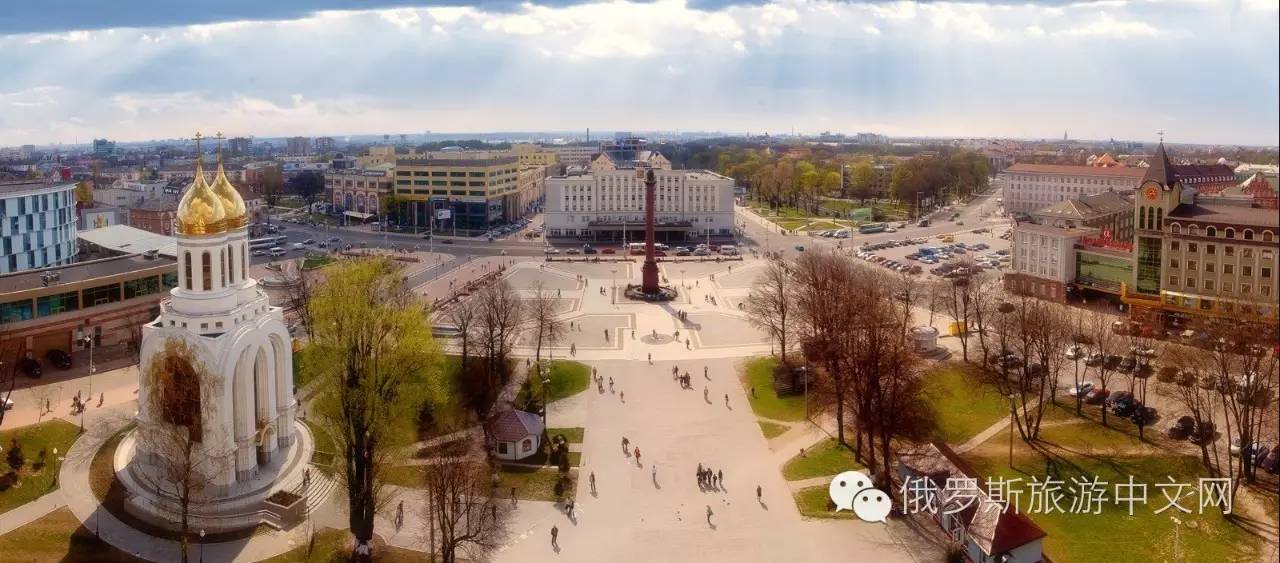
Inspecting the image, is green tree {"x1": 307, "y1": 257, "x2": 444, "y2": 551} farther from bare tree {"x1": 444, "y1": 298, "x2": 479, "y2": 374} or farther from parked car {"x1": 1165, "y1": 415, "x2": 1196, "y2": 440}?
parked car {"x1": 1165, "y1": 415, "x2": 1196, "y2": 440}

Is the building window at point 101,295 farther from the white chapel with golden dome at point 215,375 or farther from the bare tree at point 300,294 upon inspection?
the white chapel with golden dome at point 215,375

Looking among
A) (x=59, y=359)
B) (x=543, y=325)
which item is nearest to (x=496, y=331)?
(x=543, y=325)

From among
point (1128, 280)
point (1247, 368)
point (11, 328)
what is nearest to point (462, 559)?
point (1247, 368)

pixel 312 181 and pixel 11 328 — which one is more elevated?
pixel 312 181

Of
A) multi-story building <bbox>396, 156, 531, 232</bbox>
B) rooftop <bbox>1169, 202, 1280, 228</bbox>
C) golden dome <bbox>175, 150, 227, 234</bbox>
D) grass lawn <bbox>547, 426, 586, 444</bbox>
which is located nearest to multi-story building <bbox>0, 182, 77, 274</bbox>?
golden dome <bbox>175, 150, 227, 234</bbox>

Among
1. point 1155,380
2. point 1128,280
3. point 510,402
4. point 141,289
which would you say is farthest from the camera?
point 1128,280

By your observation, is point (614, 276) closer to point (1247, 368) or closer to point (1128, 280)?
point (1128, 280)

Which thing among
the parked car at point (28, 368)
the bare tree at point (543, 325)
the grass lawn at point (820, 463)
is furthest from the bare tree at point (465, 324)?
the parked car at point (28, 368)
